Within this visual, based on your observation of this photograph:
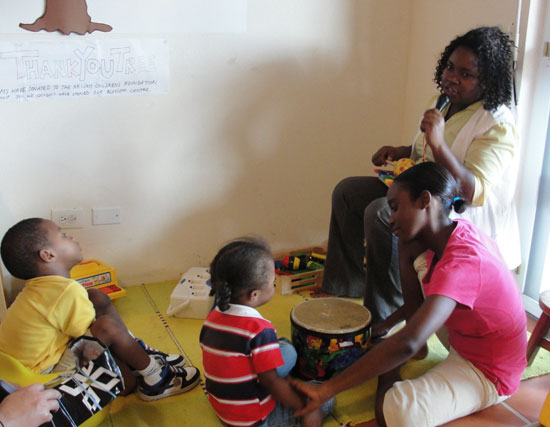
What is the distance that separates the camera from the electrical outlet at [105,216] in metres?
2.43

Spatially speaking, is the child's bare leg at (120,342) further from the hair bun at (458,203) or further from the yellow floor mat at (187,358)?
the hair bun at (458,203)

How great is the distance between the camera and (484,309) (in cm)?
157

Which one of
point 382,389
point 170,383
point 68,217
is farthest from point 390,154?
point 68,217

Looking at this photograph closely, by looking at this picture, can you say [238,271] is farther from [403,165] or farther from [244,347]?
[403,165]

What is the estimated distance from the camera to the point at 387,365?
1.41 m

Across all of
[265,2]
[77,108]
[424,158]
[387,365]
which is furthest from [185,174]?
[387,365]

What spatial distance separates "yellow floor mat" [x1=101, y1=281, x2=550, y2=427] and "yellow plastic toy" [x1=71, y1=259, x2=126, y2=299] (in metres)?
0.07

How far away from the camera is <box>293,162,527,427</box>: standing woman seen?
1521mm

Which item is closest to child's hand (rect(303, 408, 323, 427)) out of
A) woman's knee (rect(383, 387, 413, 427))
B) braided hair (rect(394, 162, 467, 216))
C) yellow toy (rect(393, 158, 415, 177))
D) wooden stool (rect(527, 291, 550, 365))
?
woman's knee (rect(383, 387, 413, 427))

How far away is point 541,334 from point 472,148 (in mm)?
672

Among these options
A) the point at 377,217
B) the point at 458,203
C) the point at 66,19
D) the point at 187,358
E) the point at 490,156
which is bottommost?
the point at 187,358

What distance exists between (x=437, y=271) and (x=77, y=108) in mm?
1594

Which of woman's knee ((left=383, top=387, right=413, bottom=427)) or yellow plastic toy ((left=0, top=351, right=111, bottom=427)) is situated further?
woman's knee ((left=383, top=387, right=413, bottom=427))

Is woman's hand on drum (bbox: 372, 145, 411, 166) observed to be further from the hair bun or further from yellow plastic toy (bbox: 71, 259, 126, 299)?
yellow plastic toy (bbox: 71, 259, 126, 299)
